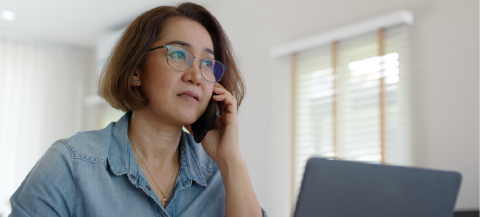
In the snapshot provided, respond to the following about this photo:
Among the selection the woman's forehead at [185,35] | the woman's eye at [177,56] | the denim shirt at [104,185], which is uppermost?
the woman's forehead at [185,35]

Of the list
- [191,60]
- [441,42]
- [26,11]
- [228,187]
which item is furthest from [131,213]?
[26,11]

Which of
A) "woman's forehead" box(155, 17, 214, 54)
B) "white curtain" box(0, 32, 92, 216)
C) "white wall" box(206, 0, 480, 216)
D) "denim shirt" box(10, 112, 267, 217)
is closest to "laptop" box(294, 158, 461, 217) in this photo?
"denim shirt" box(10, 112, 267, 217)

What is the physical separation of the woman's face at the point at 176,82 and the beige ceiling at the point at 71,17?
2.87 meters

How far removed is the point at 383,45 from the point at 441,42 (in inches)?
13.7

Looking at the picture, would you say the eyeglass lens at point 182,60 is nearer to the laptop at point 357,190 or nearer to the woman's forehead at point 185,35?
the woman's forehead at point 185,35

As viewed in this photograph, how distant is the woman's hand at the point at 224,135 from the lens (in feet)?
4.34

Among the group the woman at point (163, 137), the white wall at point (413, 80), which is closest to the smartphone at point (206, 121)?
the woman at point (163, 137)

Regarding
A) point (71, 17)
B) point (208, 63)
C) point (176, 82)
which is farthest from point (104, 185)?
point (71, 17)

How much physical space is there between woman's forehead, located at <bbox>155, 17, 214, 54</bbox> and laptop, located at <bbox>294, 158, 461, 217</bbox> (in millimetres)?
748

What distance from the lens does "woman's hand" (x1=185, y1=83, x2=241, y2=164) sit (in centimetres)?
132

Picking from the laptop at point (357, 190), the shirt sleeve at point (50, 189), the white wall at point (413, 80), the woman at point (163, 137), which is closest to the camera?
the laptop at point (357, 190)

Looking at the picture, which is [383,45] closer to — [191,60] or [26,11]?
[191,60]

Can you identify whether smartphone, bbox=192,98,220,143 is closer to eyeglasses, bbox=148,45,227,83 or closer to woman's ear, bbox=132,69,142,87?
eyeglasses, bbox=148,45,227,83

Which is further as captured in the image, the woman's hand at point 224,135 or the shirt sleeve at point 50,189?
the woman's hand at point 224,135
